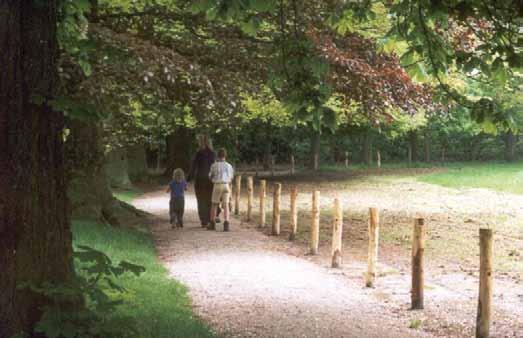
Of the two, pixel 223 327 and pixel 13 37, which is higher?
pixel 13 37

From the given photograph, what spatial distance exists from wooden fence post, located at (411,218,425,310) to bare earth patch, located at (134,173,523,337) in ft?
0.57

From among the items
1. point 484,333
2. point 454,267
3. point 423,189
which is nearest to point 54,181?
point 484,333

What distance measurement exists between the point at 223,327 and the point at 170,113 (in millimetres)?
5299

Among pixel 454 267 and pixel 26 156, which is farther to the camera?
pixel 454 267

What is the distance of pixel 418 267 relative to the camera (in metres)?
8.88

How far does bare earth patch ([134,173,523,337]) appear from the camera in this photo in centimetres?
786

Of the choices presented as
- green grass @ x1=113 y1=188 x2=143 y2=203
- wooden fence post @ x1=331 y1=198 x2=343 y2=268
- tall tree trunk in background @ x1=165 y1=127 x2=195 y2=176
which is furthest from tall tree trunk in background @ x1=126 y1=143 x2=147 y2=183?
wooden fence post @ x1=331 y1=198 x2=343 y2=268

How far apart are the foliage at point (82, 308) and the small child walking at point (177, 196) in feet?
40.6

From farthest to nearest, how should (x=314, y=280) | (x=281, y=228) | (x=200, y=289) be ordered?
1. (x=281, y=228)
2. (x=314, y=280)
3. (x=200, y=289)

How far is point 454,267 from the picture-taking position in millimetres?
12383


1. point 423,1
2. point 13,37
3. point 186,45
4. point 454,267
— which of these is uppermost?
point 186,45

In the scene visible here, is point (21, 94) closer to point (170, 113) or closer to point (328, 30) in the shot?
point (170, 113)

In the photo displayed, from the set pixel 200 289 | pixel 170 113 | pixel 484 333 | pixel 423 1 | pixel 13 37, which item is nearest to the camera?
pixel 13 37

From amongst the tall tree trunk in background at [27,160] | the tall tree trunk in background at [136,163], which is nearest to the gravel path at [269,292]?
the tall tree trunk in background at [27,160]
